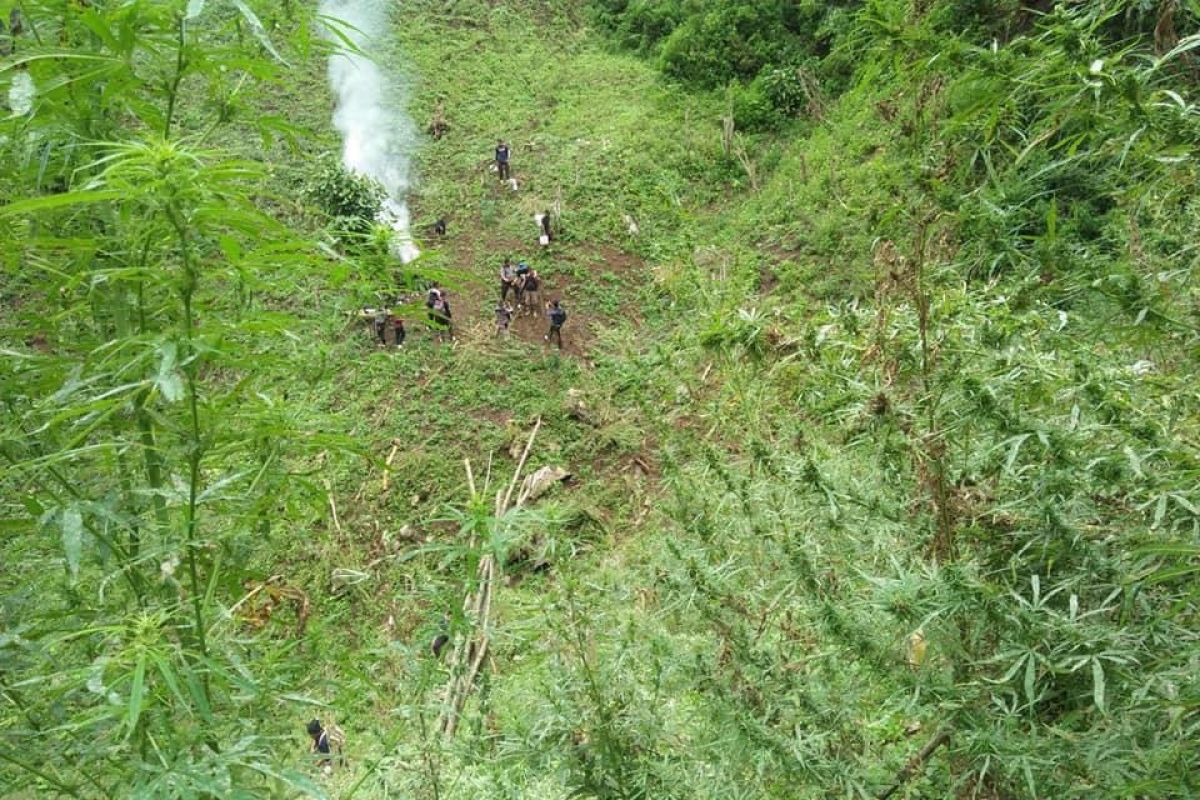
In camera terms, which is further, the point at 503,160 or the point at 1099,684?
the point at 503,160

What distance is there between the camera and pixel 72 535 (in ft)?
4.42

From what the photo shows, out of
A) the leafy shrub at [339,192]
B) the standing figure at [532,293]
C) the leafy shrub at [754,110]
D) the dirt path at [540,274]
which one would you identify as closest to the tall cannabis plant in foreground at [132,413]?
the dirt path at [540,274]

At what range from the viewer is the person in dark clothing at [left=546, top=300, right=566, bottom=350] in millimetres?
9438

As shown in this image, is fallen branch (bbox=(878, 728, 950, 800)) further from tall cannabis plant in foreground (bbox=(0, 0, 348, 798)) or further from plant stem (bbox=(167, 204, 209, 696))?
plant stem (bbox=(167, 204, 209, 696))

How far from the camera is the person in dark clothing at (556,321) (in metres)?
9.44

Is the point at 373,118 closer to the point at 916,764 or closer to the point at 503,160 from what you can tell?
the point at 503,160

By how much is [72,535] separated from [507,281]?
8.85 meters

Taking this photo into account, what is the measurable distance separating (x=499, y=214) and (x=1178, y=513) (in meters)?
11.0

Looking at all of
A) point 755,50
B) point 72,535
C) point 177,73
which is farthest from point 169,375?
point 755,50

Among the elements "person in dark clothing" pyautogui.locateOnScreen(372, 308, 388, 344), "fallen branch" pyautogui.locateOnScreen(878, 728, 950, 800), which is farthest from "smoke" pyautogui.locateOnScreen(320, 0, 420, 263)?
"fallen branch" pyautogui.locateOnScreen(878, 728, 950, 800)

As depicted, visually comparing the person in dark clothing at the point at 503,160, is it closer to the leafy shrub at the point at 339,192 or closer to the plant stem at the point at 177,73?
the leafy shrub at the point at 339,192

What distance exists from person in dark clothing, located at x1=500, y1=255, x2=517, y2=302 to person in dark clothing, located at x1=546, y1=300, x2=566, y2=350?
50 centimetres

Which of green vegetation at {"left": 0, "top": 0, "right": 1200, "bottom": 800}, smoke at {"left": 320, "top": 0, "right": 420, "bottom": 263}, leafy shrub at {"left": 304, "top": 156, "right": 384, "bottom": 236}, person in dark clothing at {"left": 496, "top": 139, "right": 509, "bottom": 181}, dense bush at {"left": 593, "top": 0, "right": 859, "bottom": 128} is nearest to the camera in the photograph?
green vegetation at {"left": 0, "top": 0, "right": 1200, "bottom": 800}

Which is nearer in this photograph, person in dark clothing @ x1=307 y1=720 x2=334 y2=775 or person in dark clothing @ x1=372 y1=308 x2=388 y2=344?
person in dark clothing @ x1=307 y1=720 x2=334 y2=775
